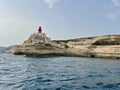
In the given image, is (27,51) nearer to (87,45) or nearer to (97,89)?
(87,45)

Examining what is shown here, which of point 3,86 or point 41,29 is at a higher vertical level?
point 41,29

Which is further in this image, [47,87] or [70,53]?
[70,53]

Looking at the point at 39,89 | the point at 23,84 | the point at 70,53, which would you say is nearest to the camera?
the point at 39,89

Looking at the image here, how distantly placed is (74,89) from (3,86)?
4916 millimetres

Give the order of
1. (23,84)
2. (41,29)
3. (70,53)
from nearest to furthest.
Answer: (23,84)
(70,53)
(41,29)

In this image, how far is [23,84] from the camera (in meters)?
20.5

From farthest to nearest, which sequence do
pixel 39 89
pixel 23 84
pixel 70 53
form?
pixel 70 53
pixel 23 84
pixel 39 89

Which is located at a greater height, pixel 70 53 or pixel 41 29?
pixel 41 29

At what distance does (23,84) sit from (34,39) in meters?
71.5

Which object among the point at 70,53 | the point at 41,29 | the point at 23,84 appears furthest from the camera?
the point at 41,29

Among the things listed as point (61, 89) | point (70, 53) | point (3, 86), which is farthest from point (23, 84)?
point (70, 53)

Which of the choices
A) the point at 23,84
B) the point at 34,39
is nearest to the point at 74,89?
the point at 23,84

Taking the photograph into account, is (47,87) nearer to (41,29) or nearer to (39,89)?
(39,89)

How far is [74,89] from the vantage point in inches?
738
